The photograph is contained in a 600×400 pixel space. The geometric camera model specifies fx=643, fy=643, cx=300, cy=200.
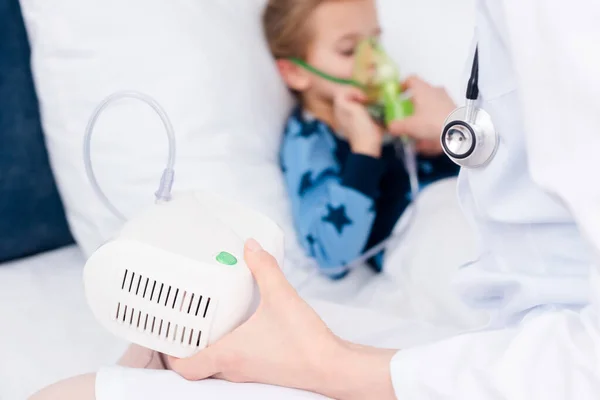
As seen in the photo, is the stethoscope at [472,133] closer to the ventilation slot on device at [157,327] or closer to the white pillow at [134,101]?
the ventilation slot on device at [157,327]

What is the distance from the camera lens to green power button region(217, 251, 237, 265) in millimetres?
640

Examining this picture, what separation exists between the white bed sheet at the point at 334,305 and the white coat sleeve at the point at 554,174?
0.87 feet

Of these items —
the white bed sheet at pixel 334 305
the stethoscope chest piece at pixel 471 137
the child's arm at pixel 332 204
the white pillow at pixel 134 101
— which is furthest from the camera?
the child's arm at pixel 332 204

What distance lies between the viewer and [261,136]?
3.85 ft

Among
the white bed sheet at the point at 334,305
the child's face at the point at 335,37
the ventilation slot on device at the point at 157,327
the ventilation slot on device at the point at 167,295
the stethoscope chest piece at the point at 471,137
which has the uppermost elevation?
the stethoscope chest piece at the point at 471,137

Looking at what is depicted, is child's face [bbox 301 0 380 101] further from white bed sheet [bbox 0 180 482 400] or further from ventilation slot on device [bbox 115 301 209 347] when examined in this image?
ventilation slot on device [bbox 115 301 209 347]

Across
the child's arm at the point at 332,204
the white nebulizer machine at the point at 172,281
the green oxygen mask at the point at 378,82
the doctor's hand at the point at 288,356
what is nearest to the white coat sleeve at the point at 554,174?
the doctor's hand at the point at 288,356

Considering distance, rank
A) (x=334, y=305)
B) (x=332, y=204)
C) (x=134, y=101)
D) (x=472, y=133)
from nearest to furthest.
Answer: (x=472, y=133)
(x=334, y=305)
(x=134, y=101)
(x=332, y=204)

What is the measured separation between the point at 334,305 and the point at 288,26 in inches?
25.8

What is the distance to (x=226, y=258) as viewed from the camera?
0.64 meters

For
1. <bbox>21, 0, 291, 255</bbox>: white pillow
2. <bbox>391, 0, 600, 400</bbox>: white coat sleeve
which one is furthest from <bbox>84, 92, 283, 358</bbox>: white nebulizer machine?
<bbox>21, 0, 291, 255</bbox>: white pillow

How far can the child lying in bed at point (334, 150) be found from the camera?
1148mm

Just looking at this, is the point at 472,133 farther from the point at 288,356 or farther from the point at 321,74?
the point at 321,74

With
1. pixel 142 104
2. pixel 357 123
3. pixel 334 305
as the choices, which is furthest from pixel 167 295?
pixel 357 123
